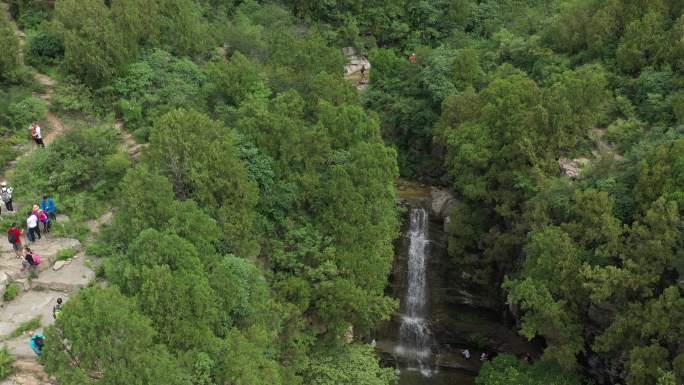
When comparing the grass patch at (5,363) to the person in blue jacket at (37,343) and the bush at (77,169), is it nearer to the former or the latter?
the person in blue jacket at (37,343)

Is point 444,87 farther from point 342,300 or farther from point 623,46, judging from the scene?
point 342,300

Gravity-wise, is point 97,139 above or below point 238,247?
above

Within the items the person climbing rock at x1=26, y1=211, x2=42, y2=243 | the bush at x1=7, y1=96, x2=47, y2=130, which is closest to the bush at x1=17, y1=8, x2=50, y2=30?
the bush at x1=7, y1=96, x2=47, y2=130

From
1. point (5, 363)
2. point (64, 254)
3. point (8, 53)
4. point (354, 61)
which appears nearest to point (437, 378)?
point (64, 254)

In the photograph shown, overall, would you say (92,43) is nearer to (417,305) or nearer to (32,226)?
(32,226)

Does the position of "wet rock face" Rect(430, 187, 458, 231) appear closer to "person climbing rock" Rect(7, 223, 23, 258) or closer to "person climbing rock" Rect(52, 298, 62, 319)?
"person climbing rock" Rect(52, 298, 62, 319)

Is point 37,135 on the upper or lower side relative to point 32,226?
upper

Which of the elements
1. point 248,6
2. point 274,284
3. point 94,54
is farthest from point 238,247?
point 248,6
